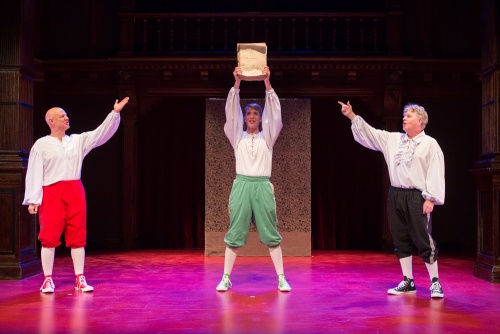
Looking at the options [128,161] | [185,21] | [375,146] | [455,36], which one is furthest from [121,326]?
[455,36]

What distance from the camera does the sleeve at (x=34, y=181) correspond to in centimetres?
430

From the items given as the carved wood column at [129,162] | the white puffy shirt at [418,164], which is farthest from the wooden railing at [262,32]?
the white puffy shirt at [418,164]

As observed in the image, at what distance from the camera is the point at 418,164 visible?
164 inches

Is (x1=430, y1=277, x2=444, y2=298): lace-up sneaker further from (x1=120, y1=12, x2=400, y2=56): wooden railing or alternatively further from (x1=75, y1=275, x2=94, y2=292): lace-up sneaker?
(x1=120, y1=12, x2=400, y2=56): wooden railing

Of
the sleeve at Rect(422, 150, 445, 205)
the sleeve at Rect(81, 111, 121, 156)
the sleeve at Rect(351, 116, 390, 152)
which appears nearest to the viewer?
the sleeve at Rect(422, 150, 445, 205)

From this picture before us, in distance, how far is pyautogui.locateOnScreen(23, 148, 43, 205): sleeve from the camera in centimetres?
430

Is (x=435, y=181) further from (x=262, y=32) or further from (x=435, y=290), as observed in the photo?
(x=262, y=32)

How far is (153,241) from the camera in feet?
27.3

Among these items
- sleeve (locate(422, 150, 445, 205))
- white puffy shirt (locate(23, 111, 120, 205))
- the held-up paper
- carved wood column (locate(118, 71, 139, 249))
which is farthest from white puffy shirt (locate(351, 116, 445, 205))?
carved wood column (locate(118, 71, 139, 249))

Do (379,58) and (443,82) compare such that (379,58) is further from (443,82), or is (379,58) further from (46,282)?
(46,282)

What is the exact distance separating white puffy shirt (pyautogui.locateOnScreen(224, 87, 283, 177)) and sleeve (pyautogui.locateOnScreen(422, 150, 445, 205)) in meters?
1.17

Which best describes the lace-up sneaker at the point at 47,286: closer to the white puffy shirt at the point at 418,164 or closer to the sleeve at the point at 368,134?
the sleeve at the point at 368,134

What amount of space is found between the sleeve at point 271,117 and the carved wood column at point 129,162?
3.85 m

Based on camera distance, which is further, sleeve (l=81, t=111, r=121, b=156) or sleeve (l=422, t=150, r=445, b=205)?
sleeve (l=81, t=111, r=121, b=156)
